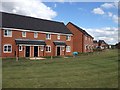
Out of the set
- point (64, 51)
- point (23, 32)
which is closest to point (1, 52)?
point (23, 32)

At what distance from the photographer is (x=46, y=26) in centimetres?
5438

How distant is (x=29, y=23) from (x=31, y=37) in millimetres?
3813

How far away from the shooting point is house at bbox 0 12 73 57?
4328 centimetres

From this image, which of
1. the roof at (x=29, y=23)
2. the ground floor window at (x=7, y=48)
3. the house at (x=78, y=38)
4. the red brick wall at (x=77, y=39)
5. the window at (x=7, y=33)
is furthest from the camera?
the red brick wall at (x=77, y=39)

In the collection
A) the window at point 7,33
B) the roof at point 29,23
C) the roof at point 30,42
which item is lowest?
the roof at point 30,42

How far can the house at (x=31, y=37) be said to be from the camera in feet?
142

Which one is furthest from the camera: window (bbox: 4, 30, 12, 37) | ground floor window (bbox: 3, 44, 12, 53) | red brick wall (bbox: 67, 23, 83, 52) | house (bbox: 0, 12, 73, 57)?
red brick wall (bbox: 67, 23, 83, 52)

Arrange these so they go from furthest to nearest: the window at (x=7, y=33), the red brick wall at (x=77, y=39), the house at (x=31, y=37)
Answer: the red brick wall at (x=77, y=39)
the house at (x=31, y=37)
the window at (x=7, y=33)

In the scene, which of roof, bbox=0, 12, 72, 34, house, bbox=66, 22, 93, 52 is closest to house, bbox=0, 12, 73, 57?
roof, bbox=0, 12, 72, 34

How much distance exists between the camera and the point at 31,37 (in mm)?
48219

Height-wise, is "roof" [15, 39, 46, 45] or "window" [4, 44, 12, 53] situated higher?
"roof" [15, 39, 46, 45]

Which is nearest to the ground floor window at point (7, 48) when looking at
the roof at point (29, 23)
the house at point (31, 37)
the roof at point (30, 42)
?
the house at point (31, 37)

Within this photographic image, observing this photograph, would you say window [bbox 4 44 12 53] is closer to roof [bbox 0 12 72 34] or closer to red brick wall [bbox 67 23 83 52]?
roof [bbox 0 12 72 34]

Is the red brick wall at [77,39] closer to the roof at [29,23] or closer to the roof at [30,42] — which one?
the roof at [29,23]
